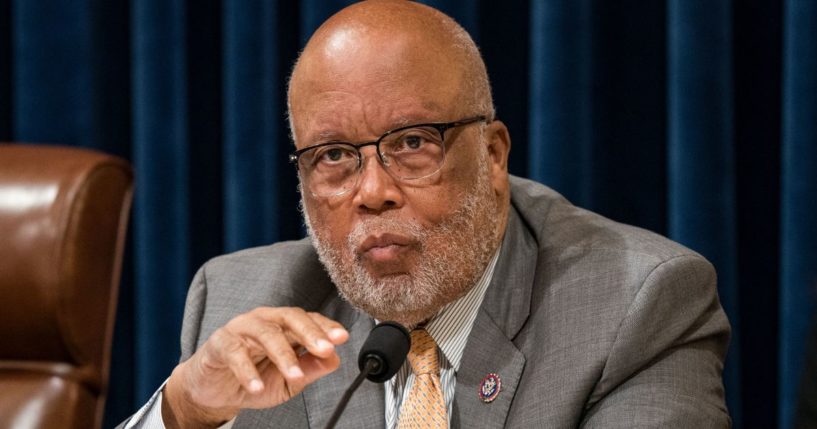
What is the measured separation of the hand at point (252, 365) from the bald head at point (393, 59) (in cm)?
47

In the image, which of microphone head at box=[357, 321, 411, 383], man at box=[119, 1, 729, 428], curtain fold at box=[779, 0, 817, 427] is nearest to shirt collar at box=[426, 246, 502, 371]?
man at box=[119, 1, 729, 428]

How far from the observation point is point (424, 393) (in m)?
1.71

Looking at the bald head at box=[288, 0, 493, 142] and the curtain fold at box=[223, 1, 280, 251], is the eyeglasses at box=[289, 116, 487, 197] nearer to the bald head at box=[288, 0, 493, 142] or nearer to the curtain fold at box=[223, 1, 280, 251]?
the bald head at box=[288, 0, 493, 142]

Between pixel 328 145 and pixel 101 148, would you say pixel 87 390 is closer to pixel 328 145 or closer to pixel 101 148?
pixel 328 145

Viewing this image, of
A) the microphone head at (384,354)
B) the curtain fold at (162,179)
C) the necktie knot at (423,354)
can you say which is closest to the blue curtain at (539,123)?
the curtain fold at (162,179)

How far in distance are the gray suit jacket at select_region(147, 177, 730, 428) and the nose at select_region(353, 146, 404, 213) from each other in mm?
257

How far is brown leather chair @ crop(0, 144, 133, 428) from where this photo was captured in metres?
1.58

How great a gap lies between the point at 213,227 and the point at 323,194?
0.96 m

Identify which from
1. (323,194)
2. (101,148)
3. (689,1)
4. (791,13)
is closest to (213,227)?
(101,148)

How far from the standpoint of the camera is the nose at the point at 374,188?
1686mm

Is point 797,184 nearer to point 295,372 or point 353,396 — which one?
point 353,396

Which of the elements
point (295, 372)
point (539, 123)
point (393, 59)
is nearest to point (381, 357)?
point (295, 372)

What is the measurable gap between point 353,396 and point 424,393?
0.52ft

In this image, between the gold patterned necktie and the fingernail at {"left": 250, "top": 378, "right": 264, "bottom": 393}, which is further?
the gold patterned necktie
